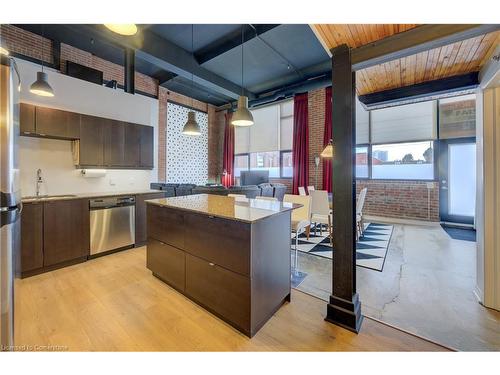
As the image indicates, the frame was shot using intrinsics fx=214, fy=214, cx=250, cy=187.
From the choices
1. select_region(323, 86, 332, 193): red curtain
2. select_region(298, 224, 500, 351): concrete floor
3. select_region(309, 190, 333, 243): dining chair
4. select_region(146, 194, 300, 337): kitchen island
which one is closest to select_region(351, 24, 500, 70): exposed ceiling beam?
select_region(146, 194, 300, 337): kitchen island

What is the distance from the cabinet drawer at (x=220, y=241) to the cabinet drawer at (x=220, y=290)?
0.07 meters

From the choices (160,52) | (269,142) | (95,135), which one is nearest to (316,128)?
(269,142)

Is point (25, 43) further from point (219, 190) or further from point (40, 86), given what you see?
point (219, 190)

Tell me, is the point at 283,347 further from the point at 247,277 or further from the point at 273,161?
the point at 273,161

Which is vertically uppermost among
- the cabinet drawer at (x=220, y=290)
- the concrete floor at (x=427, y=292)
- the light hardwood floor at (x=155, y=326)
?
the cabinet drawer at (x=220, y=290)

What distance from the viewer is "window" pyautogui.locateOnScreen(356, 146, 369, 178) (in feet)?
19.4

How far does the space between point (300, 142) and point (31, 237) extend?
6135mm

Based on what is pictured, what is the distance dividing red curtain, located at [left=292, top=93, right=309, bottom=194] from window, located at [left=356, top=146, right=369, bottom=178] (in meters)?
1.40

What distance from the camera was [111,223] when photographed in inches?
130

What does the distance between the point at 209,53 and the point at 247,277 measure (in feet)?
15.5

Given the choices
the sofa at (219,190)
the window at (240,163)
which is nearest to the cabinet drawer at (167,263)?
the sofa at (219,190)

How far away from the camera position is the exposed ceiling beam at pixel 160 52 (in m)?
3.31

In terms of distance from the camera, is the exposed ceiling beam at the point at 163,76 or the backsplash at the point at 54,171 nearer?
the backsplash at the point at 54,171

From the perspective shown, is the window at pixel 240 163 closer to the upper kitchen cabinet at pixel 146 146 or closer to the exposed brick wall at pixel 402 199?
the exposed brick wall at pixel 402 199
